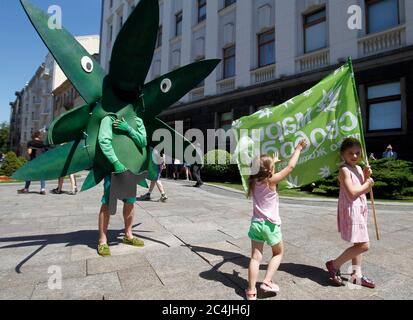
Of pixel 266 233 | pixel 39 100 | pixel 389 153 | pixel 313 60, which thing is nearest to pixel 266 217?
pixel 266 233

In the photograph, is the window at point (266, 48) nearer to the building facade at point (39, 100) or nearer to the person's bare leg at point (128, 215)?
the person's bare leg at point (128, 215)

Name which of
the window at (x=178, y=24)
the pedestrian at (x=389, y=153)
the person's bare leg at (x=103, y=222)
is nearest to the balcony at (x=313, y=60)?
the pedestrian at (x=389, y=153)

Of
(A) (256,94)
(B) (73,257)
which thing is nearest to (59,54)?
(B) (73,257)

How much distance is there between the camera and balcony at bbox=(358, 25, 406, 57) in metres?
11.1

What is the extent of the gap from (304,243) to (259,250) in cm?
183

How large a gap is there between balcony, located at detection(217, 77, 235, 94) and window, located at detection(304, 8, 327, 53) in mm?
4556

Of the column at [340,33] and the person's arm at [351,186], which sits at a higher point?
the column at [340,33]

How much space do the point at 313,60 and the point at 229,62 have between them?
18.6 ft

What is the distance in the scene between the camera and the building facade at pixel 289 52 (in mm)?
11219

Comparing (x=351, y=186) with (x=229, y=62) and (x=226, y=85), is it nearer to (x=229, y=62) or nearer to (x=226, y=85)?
(x=226, y=85)

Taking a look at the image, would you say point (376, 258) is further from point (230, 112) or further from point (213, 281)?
point (230, 112)

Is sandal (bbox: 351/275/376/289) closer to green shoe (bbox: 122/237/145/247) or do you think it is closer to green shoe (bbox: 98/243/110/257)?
green shoe (bbox: 122/237/145/247)

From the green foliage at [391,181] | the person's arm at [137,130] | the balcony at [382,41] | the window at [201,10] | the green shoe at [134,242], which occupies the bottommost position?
the green shoe at [134,242]

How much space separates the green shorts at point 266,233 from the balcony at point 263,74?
1360 centimetres
